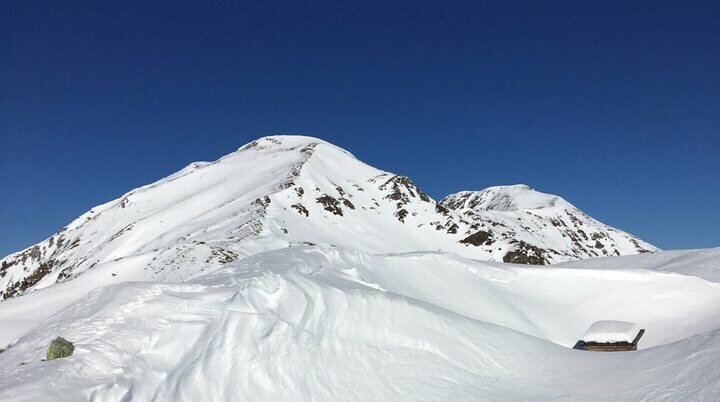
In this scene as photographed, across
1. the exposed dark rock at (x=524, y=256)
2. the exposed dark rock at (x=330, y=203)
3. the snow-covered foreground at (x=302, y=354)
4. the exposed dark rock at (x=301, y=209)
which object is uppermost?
the exposed dark rock at (x=330, y=203)

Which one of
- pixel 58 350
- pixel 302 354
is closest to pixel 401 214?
pixel 302 354

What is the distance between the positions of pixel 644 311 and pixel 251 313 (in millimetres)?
16276

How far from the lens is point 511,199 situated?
173 meters

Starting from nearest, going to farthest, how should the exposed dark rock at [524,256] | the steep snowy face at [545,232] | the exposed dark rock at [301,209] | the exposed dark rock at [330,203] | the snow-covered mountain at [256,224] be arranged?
the snow-covered mountain at [256,224], the exposed dark rock at [301,209], the exposed dark rock at [330,203], the exposed dark rock at [524,256], the steep snowy face at [545,232]

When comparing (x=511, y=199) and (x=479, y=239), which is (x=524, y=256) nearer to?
(x=479, y=239)

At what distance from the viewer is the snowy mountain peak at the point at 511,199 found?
15627 centimetres

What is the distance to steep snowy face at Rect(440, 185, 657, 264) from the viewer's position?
68.2 meters

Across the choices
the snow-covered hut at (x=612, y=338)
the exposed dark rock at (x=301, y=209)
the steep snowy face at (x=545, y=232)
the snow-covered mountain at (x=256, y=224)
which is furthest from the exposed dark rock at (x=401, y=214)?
the snow-covered hut at (x=612, y=338)

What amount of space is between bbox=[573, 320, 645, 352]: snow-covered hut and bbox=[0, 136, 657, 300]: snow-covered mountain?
2439 cm

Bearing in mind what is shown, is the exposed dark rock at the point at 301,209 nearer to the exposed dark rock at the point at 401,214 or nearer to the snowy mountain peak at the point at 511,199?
the exposed dark rock at the point at 401,214

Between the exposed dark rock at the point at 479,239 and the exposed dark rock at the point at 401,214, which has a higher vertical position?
the exposed dark rock at the point at 401,214

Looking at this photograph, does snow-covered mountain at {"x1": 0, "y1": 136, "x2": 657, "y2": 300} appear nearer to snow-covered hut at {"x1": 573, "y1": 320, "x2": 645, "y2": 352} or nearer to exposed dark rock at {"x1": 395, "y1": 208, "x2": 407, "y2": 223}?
exposed dark rock at {"x1": 395, "y1": 208, "x2": 407, "y2": 223}

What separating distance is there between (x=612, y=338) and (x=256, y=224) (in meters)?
35.9

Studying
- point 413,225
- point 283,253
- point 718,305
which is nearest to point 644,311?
point 718,305
